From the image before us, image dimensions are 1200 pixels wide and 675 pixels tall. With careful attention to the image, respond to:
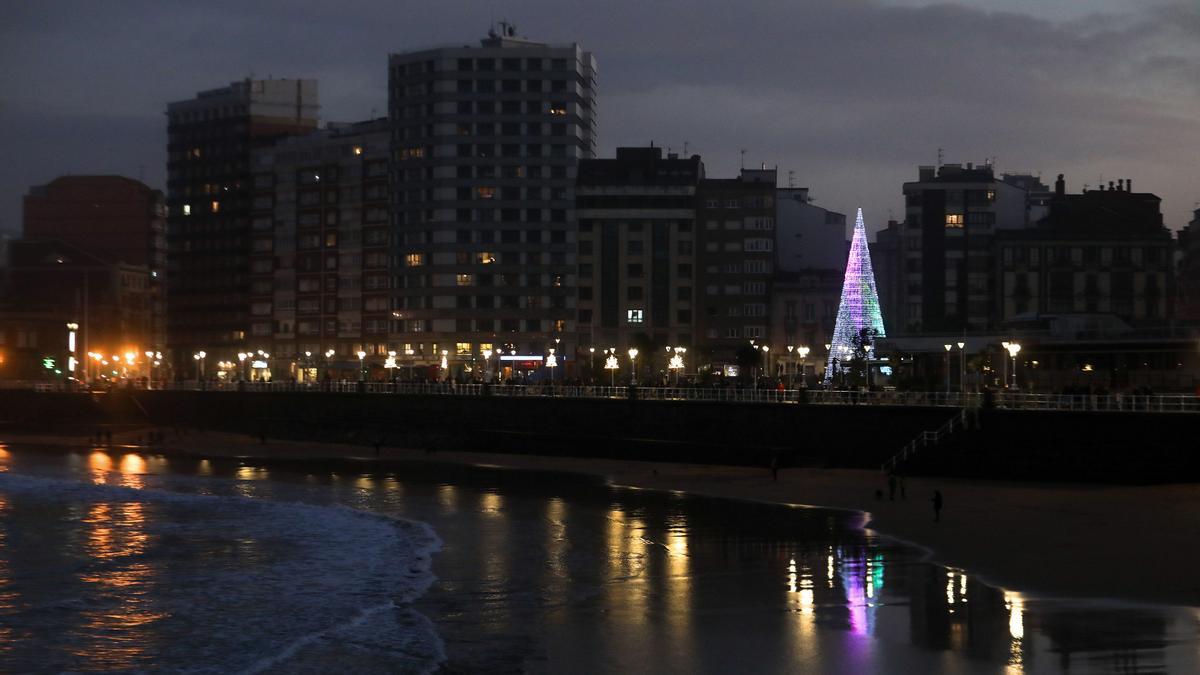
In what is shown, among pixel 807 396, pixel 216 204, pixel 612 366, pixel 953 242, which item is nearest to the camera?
pixel 807 396

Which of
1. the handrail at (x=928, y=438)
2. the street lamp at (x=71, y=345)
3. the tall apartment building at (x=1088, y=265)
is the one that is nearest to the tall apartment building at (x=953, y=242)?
the tall apartment building at (x=1088, y=265)

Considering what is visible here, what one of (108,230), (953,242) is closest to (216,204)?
(108,230)

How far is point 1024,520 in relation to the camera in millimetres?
46125

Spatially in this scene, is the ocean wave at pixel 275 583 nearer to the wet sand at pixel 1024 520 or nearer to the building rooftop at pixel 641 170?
the wet sand at pixel 1024 520

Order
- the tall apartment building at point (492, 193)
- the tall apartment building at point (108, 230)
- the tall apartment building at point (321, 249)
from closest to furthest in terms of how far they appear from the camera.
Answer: the tall apartment building at point (492, 193), the tall apartment building at point (321, 249), the tall apartment building at point (108, 230)

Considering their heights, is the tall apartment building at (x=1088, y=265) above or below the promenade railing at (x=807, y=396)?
above

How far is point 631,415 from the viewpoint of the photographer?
253 feet

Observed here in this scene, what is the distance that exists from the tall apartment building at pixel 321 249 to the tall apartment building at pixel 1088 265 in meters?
63.5

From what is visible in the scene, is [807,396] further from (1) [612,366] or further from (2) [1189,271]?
(2) [1189,271]

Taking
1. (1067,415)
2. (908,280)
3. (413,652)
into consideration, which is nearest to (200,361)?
(908,280)

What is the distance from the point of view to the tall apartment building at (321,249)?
15300 cm

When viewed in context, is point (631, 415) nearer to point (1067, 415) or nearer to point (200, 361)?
point (1067, 415)

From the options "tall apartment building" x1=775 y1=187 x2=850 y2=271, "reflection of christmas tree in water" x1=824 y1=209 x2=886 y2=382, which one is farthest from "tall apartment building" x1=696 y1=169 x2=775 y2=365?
"reflection of christmas tree in water" x1=824 y1=209 x2=886 y2=382

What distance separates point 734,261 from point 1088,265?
33153mm
